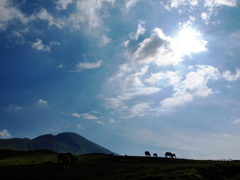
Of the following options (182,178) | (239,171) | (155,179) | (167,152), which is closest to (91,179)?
(155,179)

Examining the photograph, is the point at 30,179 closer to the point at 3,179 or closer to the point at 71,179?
the point at 3,179

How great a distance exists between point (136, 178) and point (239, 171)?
21071 millimetres

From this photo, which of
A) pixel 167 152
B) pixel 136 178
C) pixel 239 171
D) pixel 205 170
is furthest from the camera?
pixel 167 152

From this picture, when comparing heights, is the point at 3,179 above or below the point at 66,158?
below

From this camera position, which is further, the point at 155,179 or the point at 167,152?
the point at 167,152

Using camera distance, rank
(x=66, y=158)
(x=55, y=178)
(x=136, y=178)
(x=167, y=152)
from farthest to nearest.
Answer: (x=167, y=152)
(x=66, y=158)
(x=55, y=178)
(x=136, y=178)

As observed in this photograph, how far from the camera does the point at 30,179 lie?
29.0m

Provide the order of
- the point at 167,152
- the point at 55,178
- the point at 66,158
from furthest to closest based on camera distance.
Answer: the point at 167,152, the point at 66,158, the point at 55,178

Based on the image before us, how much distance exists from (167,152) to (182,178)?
176 ft

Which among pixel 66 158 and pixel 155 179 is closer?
pixel 155 179

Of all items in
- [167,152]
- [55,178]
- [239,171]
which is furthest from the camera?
[167,152]

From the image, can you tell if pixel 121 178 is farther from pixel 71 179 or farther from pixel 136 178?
pixel 71 179

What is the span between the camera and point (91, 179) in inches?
1109

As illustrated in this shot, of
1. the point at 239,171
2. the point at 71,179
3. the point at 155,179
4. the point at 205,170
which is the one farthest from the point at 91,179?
the point at 239,171
